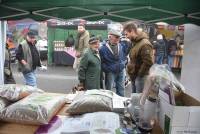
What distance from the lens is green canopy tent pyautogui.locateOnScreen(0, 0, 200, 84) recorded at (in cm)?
259

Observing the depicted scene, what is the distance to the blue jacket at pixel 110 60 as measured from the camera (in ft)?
12.4

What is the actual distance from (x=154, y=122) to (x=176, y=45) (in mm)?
5357

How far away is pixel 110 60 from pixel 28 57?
128 centimetres

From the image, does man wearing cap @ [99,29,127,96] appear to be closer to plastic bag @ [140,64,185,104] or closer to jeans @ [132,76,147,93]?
jeans @ [132,76,147,93]

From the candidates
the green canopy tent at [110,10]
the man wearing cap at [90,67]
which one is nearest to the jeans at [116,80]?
the man wearing cap at [90,67]

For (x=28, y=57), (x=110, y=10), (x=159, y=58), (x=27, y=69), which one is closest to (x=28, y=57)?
(x=28, y=57)

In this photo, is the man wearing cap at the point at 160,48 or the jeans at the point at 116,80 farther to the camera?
the man wearing cap at the point at 160,48

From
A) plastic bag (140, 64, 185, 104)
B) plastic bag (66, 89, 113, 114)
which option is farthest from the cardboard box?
plastic bag (66, 89, 113, 114)

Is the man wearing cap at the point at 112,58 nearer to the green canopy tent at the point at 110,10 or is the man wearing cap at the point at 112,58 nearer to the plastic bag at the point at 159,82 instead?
the green canopy tent at the point at 110,10

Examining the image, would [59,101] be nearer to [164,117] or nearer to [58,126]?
[58,126]

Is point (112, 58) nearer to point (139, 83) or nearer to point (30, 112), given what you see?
point (139, 83)

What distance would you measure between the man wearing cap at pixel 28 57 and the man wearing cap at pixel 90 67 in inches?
43.7

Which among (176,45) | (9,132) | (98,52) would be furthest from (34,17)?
(176,45)

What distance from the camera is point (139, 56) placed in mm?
3287
